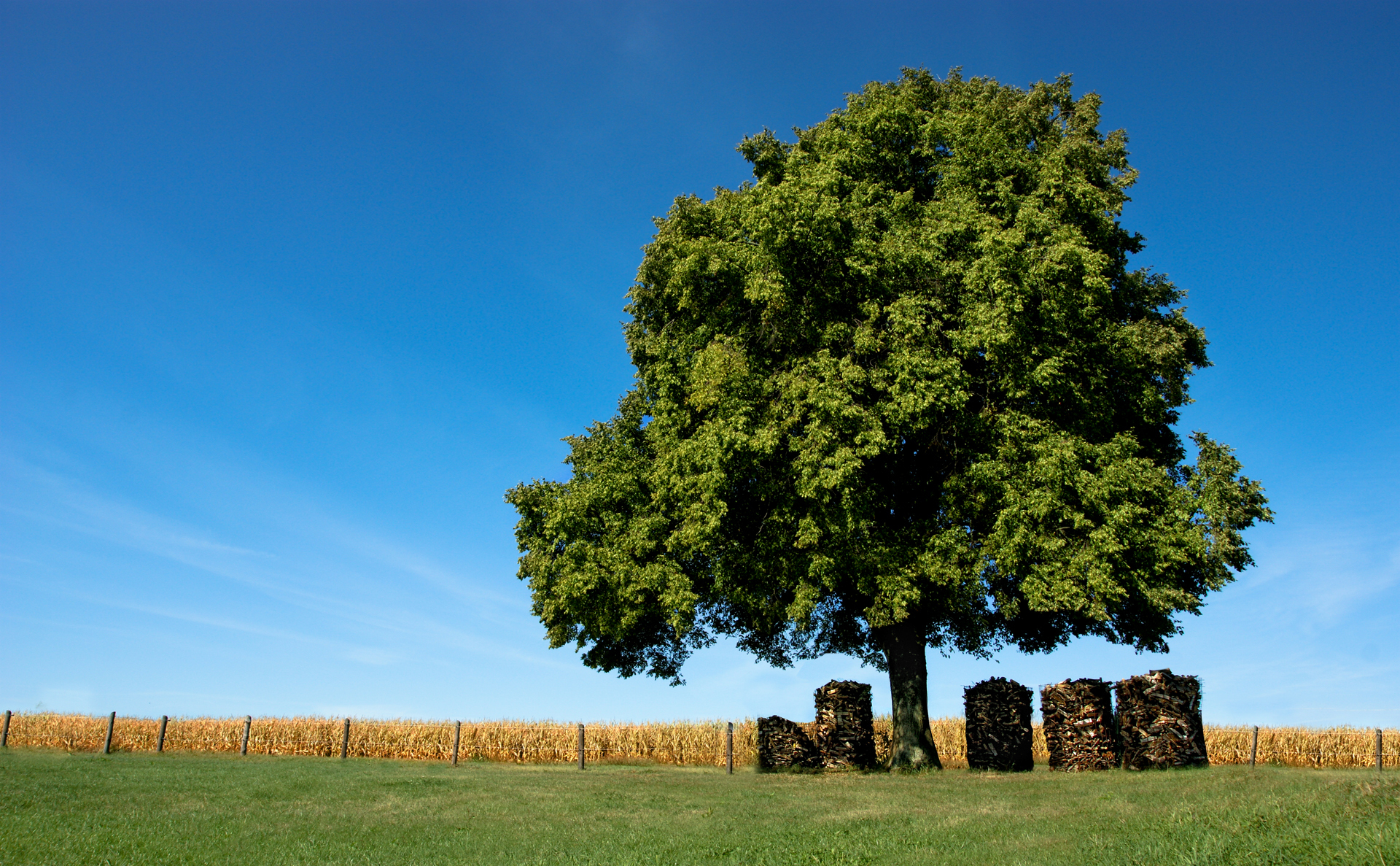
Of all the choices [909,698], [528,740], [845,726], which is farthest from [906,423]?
[528,740]

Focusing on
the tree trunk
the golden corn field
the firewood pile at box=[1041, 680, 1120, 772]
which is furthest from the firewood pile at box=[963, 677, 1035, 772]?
the golden corn field

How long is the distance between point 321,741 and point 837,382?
3331 cm

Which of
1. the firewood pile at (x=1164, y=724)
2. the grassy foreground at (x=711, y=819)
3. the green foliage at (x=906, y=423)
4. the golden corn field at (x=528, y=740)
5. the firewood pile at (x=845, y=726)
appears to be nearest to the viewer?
the grassy foreground at (x=711, y=819)

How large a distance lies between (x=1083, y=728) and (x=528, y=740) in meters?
24.0

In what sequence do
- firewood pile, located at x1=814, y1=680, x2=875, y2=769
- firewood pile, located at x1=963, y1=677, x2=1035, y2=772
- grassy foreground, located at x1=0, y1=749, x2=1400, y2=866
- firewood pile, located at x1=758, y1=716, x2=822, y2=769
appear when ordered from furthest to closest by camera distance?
firewood pile, located at x1=758, y1=716, x2=822, y2=769 → firewood pile, located at x1=814, y1=680, x2=875, y2=769 → firewood pile, located at x1=963, y1=677, x2=1035, y2=772 → grassy foreground, located at x1=0, y1=749, x2=1400, y2=866

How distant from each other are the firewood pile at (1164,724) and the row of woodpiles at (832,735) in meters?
7.81

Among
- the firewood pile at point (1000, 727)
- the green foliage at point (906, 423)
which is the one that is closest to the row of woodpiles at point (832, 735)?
the green foliage at point (906, 423)

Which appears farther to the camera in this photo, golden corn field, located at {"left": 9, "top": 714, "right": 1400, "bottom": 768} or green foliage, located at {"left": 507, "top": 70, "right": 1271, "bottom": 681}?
golden corn field, located at {"left": 9, "top": 714, "right": 1400, "bottom": 768}

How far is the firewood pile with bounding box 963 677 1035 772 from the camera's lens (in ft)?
91.7

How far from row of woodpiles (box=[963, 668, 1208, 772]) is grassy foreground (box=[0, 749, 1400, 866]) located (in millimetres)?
2403

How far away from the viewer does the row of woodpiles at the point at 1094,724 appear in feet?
81.5

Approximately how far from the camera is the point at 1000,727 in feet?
92.5

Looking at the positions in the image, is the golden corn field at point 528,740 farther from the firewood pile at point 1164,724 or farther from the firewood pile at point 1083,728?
the firewood pile at point 1164,724

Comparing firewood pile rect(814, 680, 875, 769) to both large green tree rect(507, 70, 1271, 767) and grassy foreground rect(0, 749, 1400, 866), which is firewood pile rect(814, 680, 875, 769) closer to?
large green tree rect(507, 70, 1271, 767)
